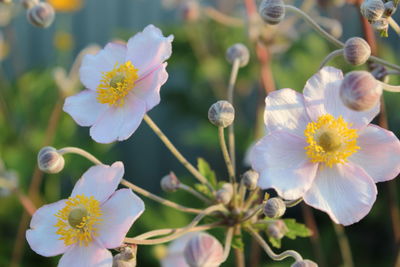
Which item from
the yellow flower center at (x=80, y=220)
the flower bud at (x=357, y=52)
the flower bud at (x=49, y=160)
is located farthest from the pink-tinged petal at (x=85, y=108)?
the flower bud at (x=357, y=52)

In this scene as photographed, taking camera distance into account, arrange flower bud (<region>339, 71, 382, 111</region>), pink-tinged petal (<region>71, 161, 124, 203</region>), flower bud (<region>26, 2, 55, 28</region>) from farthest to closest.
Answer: flower bud (<region>26, 2, 55, 28</region>), pink-tinged petal (<region>71, 161, 124, 203</region>), flower bud (<region>339, 71, 382, 111</region>)

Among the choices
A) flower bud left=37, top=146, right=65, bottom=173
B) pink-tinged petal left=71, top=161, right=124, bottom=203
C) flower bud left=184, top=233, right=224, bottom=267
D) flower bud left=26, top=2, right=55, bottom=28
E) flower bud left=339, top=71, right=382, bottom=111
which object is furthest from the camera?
flower bud left=26, top=2, right=55, bottom=28

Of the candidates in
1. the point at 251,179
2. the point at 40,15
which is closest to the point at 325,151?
the point at 251,179

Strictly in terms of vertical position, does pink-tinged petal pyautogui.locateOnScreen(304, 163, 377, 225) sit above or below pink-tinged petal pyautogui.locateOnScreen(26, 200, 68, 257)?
below

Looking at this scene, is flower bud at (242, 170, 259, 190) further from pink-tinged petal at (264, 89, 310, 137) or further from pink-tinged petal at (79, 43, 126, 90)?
pink-tinged petal at (79, 43, 126, 90)

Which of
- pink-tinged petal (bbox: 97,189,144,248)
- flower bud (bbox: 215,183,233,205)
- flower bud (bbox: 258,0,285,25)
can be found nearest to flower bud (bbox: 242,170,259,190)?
flower bud (bbox: 215,183,233,205)

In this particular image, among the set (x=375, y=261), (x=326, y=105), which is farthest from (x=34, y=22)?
(x=375, y=261)
